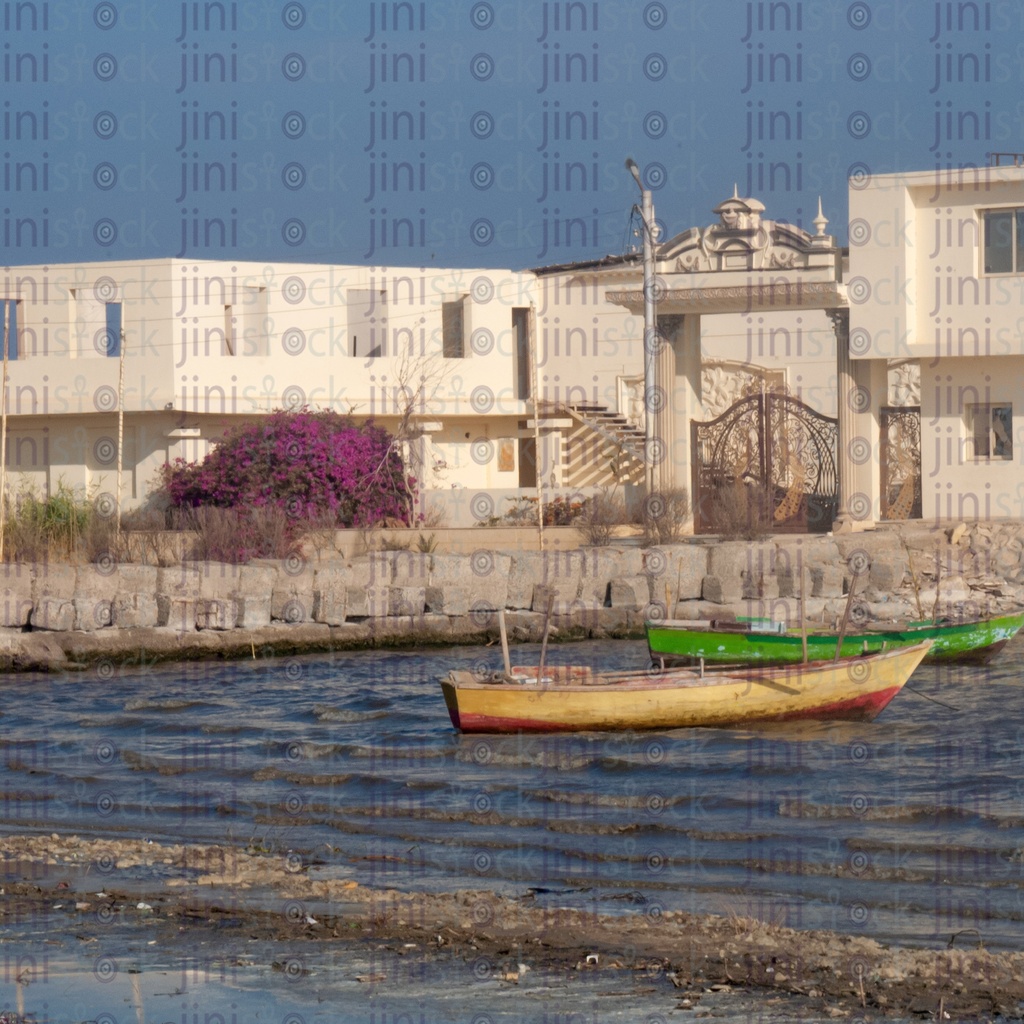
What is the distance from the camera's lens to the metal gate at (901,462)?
3091cm

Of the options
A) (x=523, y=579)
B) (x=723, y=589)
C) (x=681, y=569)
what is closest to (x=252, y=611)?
(x=523, y=579)

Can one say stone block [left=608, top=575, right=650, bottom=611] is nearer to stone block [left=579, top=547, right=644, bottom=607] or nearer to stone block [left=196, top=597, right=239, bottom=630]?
stone block [left=579, top=547, right=644, bottom=607]

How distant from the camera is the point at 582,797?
583 inches

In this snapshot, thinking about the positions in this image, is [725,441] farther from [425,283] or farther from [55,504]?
[55,504]

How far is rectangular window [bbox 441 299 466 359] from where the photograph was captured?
124 feet

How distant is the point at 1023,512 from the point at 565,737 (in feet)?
47.3

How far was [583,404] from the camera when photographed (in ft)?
121

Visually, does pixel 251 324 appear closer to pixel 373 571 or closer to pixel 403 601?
pixel 373 571

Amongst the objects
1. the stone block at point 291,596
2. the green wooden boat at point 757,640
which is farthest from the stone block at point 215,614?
the green wooden boat at point 757,640

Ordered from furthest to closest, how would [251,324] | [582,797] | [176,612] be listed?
1. [251,324]
2. [176,612]
3. [582,797]

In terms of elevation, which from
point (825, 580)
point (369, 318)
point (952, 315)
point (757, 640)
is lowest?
point (757, 640)

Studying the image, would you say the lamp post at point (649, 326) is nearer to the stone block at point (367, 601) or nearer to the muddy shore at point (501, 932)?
the stone block at point (367, 601)

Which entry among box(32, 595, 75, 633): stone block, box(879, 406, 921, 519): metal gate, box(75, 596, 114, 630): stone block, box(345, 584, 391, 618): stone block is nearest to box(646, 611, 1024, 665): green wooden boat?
box(345, 584, 391, 618): stone block

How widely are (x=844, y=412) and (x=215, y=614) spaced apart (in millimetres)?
11733
